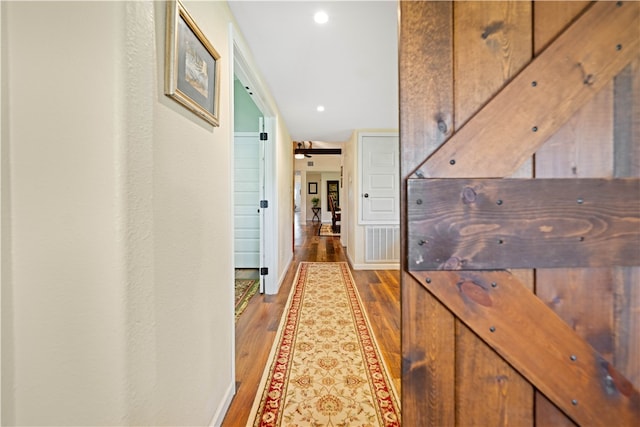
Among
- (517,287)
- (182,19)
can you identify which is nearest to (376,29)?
(182,19)

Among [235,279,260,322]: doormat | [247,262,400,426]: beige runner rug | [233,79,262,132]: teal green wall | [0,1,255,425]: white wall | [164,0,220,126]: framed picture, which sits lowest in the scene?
[247,262,400,426]: beige runner rug

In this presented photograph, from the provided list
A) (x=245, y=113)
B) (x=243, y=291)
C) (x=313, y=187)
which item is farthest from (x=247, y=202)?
(x=313, y=187)

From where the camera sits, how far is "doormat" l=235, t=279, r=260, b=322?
109 inches

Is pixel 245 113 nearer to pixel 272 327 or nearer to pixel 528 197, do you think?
pixel 272 327

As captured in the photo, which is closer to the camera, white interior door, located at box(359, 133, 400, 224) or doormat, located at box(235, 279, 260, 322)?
doormat, located at box(235, 279, 260, 322)

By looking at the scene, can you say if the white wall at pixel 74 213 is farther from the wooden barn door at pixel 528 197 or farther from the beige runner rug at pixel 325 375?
the beige runner rug at pixel 325 375

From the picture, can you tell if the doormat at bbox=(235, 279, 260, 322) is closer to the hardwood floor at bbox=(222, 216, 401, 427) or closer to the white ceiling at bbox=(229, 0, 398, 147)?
the hardwood floor at bbox=(222, 216, 401, 427)

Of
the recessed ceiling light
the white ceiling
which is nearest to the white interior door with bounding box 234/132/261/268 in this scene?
the white ceiling

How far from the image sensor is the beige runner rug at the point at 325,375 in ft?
4.52

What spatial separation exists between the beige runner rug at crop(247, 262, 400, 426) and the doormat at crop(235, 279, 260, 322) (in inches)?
18.0

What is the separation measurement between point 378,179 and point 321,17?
2946mm

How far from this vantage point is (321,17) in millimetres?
1603

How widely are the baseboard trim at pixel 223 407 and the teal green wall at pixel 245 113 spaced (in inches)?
135

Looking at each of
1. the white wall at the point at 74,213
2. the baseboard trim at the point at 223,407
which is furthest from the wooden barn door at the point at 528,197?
the baseboard trim at the point at 223,407
